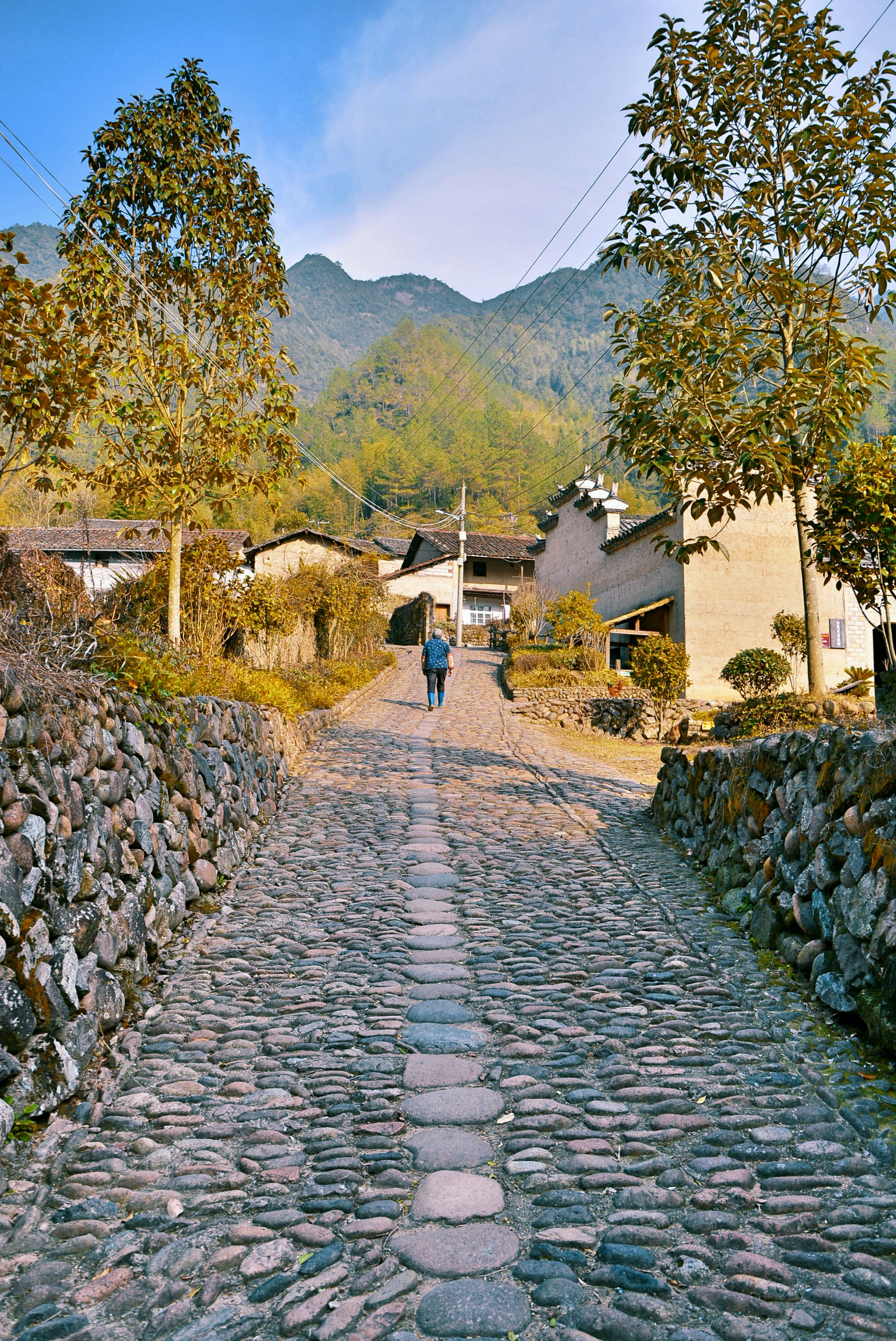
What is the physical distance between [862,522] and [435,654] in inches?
410

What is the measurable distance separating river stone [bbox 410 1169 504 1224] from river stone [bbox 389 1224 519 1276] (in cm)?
6

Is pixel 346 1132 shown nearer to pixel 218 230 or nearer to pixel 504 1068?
pixel 504 1068

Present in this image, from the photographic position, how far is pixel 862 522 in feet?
26.0

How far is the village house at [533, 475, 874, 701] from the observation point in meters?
21.5

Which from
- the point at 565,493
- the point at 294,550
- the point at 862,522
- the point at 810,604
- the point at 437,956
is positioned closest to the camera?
the point at 437,956

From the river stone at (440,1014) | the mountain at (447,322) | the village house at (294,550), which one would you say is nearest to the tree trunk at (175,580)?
the river stone at (440,1014)

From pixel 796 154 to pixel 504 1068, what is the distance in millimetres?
7399

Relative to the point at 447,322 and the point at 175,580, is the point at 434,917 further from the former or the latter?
the point at 447,322

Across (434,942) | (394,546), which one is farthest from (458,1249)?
(394,546)

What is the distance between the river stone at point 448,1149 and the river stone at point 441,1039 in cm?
64

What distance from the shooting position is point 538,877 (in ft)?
22.9

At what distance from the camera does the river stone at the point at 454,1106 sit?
3.42m

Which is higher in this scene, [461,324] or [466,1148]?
[461,324]

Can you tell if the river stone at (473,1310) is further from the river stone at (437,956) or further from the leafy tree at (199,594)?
the leafy tree at (199,594)
